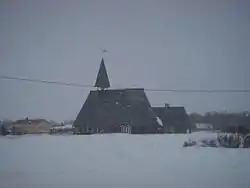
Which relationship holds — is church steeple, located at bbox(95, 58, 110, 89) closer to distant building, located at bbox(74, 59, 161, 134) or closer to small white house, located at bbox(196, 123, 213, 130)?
distant building, located at bbox(74, 59, 161, 134)

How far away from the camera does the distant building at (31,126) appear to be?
6.96 feet

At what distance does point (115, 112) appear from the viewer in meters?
2.15

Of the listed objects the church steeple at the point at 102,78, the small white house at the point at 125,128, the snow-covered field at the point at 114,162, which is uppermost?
the church steeple at the point at 102,78

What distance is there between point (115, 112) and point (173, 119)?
0.35 meters

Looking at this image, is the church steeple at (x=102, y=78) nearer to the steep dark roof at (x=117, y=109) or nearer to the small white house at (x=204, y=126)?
the steep dark roof at (x=117, y=109)

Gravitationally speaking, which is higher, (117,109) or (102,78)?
(102,78)

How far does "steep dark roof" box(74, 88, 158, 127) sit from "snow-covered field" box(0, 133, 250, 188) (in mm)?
90

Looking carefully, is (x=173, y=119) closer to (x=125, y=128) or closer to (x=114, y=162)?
(x=125, y=128)

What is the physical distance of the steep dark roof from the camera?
214cm

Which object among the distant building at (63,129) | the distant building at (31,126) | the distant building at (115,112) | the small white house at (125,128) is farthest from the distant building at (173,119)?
the distant building at (31,126)

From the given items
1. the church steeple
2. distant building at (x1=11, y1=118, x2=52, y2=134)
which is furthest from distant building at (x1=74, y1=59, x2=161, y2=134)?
distant building at (x1=11, y1=118, x2=52, y2=134)

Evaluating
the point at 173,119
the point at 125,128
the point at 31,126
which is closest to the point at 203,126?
the point at 173,119

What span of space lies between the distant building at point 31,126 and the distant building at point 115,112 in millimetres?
186

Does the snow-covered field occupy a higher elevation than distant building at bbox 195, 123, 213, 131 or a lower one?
lower
